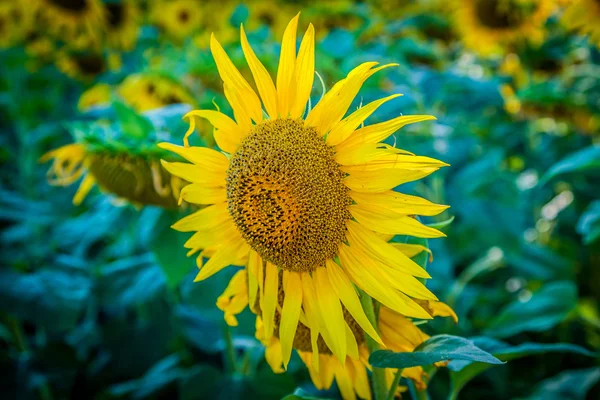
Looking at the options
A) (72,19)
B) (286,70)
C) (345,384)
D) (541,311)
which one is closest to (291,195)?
(286,70)

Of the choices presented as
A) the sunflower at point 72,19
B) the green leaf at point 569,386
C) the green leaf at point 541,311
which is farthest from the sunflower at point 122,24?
the green leaf at point 569,386

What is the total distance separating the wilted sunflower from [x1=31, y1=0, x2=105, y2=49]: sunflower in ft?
5.91

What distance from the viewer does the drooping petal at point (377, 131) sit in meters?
0.50

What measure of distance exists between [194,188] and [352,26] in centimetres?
154

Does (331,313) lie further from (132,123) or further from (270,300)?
(132,123)

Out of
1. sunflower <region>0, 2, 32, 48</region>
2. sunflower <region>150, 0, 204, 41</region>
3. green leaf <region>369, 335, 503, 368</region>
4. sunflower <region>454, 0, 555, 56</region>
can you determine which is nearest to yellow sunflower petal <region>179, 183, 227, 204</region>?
green leaf <region>369, 335, 503, 368</region>

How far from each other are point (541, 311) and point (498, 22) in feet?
3.75

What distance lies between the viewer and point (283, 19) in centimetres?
264

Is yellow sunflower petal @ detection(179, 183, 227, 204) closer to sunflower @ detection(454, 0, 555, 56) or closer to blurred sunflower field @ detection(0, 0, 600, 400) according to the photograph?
blurred sunflower field @ detection(0, 0, 600, 400)

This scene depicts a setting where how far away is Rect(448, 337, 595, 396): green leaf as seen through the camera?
56 cm

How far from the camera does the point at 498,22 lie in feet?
6.00

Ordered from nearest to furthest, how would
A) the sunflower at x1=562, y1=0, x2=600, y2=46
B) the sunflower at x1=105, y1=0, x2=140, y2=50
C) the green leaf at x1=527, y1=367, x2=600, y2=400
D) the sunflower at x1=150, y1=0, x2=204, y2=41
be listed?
the green leaf at x1=527, y1=367, x2=600, y2=400
the sunflower at x1=562, y1=0, x2=600, y2=46
the sunflower at x1=105, y1=0, x2=140, y2=50
the sunflower at x1=150, y1=0, x2=204, y2=41

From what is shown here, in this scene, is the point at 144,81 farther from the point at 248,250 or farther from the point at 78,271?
the point at 248,250

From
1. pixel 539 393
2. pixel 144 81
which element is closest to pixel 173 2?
pixel 144 81
